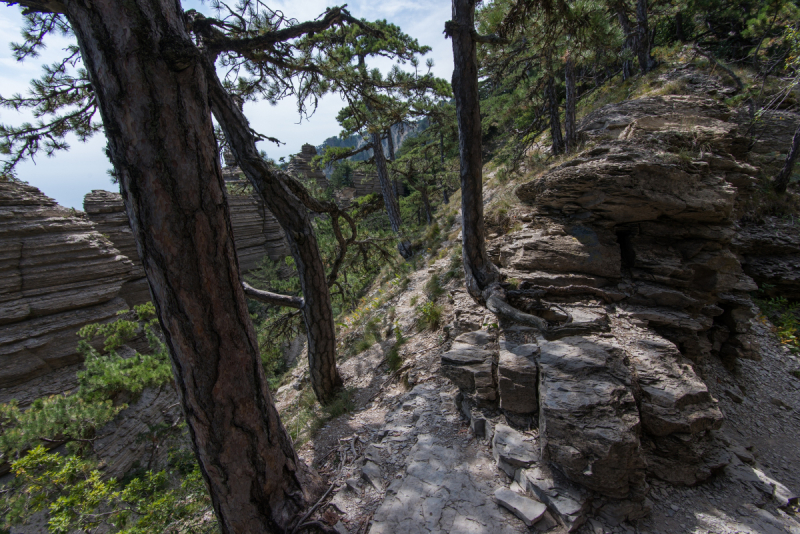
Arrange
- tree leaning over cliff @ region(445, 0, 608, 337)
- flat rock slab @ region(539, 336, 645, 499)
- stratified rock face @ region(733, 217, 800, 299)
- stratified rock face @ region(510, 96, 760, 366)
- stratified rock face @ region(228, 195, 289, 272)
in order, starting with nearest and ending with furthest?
flat rock slab @ region(539, 336, 645, 499) < tree leaning over cliff @ region(445, 0, 608, 337) < stratified rock face @ region(510, 96, 760, 366) < stratified rock face @ region(733, 217, 800, 299) < stratified rock face @ region(228, 195, 289, 272)

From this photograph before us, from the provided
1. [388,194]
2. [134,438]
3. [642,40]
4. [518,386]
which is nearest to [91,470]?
[134,438]

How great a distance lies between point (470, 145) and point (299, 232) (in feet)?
9.64

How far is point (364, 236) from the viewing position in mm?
7285

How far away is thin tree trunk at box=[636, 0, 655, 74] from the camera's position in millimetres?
11062

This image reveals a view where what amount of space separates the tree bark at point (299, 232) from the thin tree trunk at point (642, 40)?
14.2m

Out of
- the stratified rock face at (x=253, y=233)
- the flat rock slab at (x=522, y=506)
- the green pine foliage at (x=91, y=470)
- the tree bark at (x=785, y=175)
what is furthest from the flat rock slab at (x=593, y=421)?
the stratified rock face at (x=253, y=233)

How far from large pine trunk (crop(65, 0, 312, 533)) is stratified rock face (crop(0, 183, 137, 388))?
1146cm

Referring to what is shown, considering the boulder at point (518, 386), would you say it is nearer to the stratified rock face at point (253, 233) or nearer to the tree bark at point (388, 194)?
the tree bark at point (388, 194)

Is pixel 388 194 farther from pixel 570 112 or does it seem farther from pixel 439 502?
pixel 439 502

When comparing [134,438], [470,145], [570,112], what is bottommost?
[134,438]

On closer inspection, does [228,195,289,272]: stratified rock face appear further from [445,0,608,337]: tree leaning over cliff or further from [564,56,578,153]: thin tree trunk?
[445,0,608,337]: tree leaning over cliff

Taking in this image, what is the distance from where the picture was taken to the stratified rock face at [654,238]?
4402 millimetres

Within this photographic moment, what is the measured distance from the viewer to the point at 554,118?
29.8ft

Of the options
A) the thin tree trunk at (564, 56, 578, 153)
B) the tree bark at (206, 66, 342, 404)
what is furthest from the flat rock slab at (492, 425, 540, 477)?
the thin tree trunk at (564, 56, 578, 153)
